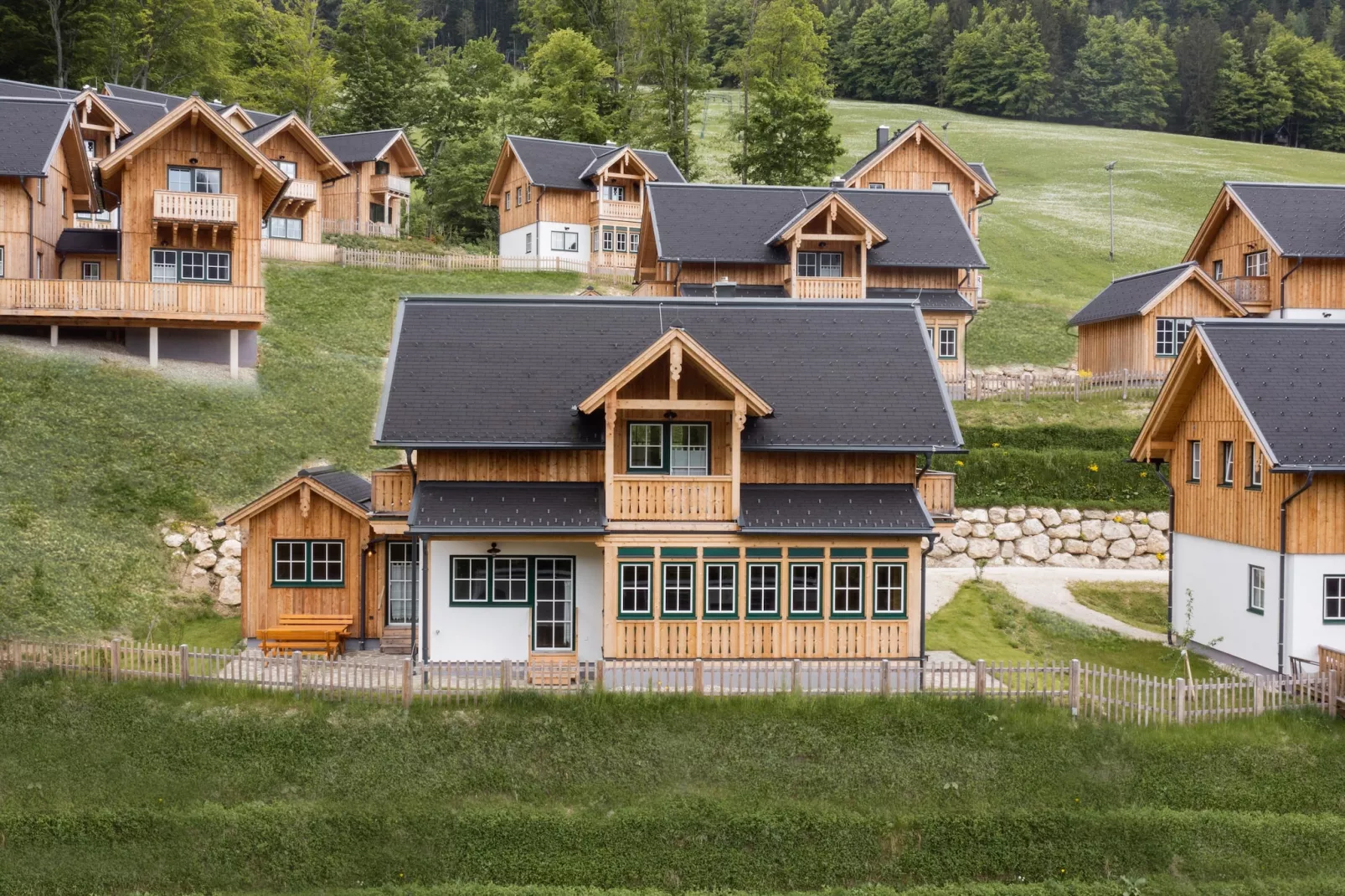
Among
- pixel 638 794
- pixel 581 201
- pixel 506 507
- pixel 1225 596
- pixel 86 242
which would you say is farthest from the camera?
pixel 581 201

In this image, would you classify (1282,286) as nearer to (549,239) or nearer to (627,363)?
(627,363)

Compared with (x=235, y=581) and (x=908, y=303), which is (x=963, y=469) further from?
(x=235, y=581)

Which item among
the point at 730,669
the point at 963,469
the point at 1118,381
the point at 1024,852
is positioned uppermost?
the point at 1118,381

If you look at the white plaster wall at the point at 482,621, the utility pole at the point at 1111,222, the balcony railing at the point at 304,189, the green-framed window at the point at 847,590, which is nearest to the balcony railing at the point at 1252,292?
the utility pole at the point at 1111,222

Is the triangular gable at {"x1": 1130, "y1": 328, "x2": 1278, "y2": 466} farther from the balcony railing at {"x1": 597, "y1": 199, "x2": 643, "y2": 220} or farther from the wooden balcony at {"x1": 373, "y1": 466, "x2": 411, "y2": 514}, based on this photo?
the balcony railing at {"x1": 597, "y1": 199, "x2": 643, "y2": 220}

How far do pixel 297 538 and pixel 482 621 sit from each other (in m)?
4.64

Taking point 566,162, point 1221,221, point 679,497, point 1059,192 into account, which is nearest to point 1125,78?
point 1059,192

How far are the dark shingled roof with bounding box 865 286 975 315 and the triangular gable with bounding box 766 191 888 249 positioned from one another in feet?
6.29

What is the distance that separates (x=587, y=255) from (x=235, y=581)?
32.5 m

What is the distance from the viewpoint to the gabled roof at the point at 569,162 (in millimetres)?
56750

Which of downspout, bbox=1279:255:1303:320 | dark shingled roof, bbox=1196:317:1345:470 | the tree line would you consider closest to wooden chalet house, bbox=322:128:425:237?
the tree line

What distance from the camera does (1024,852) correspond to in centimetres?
1856

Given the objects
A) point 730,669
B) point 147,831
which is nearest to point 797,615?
point 730,669

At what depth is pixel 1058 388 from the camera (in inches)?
1585
